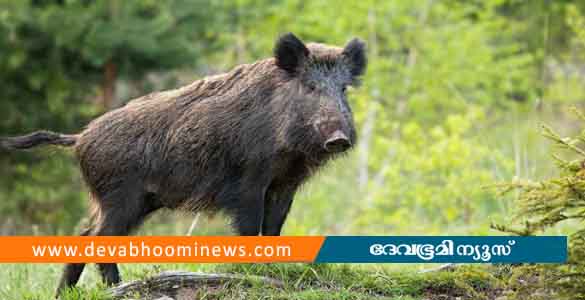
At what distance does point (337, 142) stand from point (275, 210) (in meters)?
0.85

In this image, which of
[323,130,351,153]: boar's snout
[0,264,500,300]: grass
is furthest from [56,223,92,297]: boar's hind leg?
[323,130,351,153]: boar's snout

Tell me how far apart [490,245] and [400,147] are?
7830 millimetres

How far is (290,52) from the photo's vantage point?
5727 mm

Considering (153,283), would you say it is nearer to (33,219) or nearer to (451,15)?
(33,219)

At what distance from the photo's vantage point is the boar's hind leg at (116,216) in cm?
579

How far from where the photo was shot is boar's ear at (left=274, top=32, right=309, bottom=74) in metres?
5.69

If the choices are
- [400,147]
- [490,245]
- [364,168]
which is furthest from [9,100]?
[490,245]

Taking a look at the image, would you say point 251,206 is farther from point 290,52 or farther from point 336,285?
point 290,52

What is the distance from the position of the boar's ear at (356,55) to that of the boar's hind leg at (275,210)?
3.22ft

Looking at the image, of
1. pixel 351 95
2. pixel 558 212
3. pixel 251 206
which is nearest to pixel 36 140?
pixel 251 206

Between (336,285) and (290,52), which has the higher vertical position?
(290,52)

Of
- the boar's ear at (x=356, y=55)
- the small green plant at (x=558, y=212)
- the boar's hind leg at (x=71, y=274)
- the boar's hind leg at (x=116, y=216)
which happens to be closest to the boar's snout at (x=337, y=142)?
the boar's ear at (x=356, y=55)

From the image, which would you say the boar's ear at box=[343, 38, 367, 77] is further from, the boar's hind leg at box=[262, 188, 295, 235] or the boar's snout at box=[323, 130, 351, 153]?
the boar's hind leg at box=[262, 188, 295, 235]

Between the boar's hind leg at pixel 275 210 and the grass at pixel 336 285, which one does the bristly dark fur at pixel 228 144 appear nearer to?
the boar's hind leg at pixel 275 210
